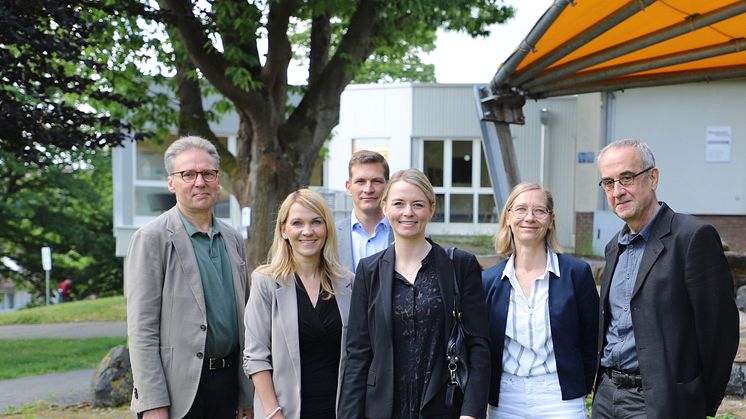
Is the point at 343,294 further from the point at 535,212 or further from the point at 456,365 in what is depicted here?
the point at 535,212

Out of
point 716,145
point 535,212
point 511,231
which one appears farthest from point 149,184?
point 535,212

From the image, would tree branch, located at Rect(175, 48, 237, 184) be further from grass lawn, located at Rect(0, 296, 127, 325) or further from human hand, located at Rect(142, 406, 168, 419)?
human hand, located at Rect(142, 406, 168, 419)

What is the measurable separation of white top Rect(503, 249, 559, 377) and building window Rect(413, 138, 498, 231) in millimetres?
23582

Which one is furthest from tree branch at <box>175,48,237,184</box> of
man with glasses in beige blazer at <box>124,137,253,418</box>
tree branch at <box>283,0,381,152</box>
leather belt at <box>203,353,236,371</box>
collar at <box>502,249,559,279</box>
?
collar at <box>502,249,559,279</box>

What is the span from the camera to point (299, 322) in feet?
13.5

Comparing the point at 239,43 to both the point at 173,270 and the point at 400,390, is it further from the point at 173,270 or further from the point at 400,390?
the point at 400,390

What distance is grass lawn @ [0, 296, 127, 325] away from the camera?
68.8ft

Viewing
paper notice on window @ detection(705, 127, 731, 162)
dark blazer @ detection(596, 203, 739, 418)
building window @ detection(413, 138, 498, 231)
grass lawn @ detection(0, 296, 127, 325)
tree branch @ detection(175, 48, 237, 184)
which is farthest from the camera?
building window @ detection(413, 138, 498, 231)

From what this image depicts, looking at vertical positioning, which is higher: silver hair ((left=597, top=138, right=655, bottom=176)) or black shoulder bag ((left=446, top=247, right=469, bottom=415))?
Answer: silver hair ((left=597, top=138, right=655, bottom=176))

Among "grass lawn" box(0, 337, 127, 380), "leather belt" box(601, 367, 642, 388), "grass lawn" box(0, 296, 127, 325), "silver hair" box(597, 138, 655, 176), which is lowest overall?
"grass lawn" box(0, 296, 127, 325)

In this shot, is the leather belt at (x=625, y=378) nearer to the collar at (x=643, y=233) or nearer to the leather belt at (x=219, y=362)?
the collar at (x=643, y=233)

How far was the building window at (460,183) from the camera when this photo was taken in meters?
27.7

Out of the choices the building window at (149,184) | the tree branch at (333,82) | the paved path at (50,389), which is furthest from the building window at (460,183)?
the paved path at (50,389)

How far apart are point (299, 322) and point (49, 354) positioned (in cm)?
1171
